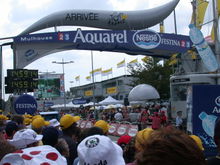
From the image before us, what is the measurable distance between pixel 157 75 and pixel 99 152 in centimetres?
4032

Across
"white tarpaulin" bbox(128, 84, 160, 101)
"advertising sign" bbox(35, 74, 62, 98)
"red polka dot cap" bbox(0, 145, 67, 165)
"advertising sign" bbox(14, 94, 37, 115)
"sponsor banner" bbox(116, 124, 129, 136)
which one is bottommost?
"sponsor banner" bbox(116, 124, 129, 136)

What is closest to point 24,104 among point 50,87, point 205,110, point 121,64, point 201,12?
point 205,110

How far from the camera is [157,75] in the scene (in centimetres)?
4241

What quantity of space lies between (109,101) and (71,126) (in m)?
41.7

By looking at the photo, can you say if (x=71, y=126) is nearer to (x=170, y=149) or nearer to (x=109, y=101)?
(x=170, y=149)

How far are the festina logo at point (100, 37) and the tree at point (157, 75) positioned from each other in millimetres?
20981

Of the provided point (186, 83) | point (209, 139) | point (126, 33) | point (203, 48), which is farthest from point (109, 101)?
point (209, 139)

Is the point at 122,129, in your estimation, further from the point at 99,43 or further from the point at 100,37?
the point at 100,37

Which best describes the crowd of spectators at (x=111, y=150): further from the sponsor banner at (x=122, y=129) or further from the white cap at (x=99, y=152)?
the sponsor banner at (x=122, y=129)

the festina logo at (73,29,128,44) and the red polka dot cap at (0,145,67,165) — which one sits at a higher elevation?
the festina logo at (73,29,128,44)

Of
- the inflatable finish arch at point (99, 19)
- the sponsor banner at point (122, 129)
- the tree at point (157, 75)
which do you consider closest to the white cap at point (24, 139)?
the sponsor banner at point (122, 129)

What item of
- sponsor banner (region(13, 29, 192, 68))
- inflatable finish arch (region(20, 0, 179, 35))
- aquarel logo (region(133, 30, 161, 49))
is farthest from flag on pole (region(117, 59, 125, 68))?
aquarel logo (region(133, 30, 161, 49))

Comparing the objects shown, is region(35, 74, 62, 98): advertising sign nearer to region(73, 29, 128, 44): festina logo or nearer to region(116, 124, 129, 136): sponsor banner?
region(116, 124, 129, 136): sponsor banner

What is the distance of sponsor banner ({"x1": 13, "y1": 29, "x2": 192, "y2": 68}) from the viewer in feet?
64.6
